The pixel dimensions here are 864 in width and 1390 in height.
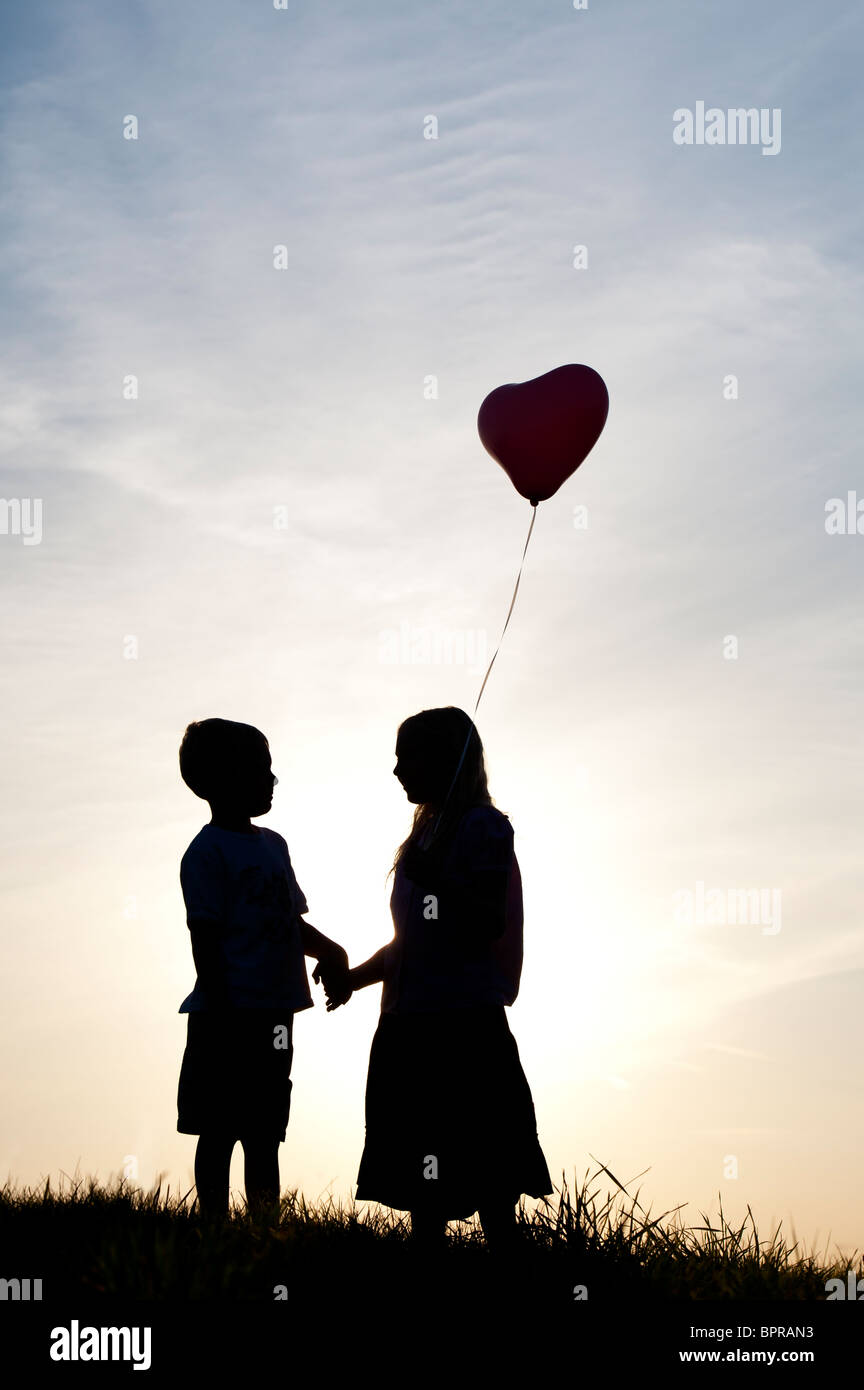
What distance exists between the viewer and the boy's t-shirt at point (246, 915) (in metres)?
4.61

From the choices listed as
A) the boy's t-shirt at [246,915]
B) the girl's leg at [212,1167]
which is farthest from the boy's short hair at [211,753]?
the girl's leg at [212,1167]

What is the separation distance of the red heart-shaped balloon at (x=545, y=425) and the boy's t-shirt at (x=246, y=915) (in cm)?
224

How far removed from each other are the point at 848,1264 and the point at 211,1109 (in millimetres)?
2471

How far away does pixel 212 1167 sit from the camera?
4.61 metres

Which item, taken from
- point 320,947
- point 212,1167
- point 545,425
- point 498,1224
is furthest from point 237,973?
point 545,425

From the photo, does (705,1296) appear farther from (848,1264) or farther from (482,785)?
(482,785)

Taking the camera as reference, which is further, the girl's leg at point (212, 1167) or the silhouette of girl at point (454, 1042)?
the girl's leg at point (212, 1167)

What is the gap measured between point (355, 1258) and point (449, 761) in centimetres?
165

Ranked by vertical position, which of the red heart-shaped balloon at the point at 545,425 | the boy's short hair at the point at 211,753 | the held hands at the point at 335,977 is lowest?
the held hands at the point at 335,977

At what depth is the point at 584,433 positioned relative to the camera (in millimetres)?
5902

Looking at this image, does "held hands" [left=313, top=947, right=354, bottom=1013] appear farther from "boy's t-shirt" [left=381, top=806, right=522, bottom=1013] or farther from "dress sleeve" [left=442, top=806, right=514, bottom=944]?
"dress sleeve" [left=442, top=806, right=514, bottom=944]

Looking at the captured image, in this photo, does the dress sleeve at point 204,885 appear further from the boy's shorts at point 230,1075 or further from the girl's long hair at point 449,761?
the girl's long hair at point 449,761
